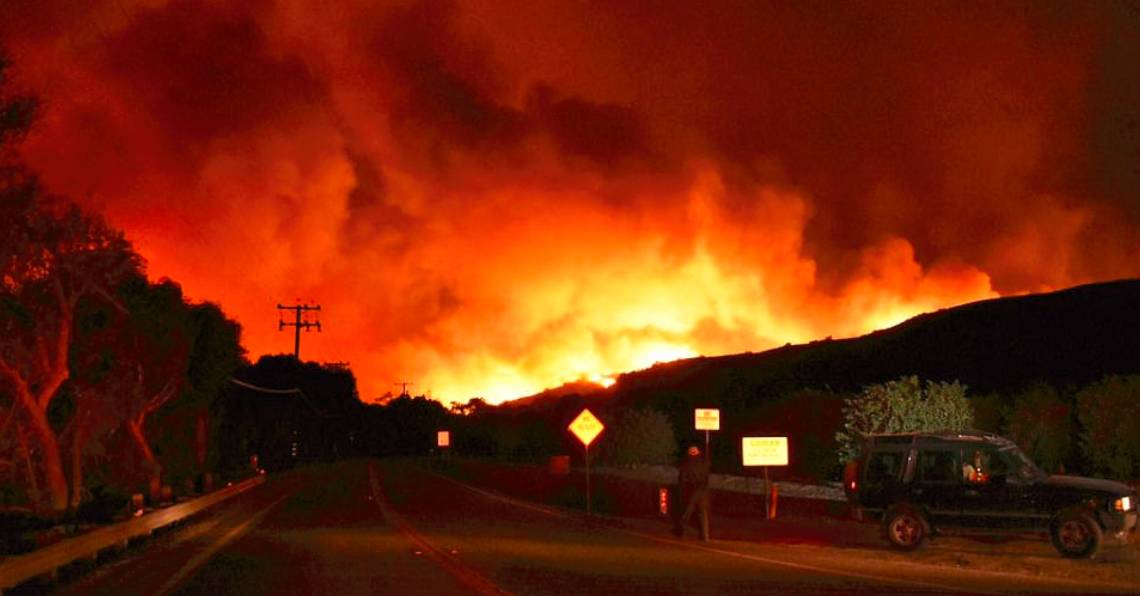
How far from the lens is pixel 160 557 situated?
2527 centimetres

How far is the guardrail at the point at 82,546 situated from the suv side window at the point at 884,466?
14.3m

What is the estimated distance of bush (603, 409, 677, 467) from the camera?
71.8 m

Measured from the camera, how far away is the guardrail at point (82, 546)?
17.9 metres

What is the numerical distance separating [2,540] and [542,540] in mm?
11398

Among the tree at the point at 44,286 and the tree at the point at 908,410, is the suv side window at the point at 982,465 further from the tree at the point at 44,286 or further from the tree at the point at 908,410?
the tree at the point at 44,286

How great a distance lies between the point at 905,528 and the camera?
26719mm

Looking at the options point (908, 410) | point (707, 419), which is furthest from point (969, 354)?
point (707, 419)

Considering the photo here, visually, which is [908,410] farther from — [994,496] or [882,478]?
[994,496]

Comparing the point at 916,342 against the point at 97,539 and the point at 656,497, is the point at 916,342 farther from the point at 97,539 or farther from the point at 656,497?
the point at 97,539

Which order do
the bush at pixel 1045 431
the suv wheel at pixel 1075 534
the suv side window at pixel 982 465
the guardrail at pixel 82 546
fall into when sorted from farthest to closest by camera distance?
the bush at pixel 1045 431
the suv side window at pixel 982 465
the suv wheel at pixel 1075 534
the guardrail at pixel 82 546

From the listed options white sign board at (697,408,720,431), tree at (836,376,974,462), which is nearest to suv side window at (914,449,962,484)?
white sign board at (697,408,720,431)

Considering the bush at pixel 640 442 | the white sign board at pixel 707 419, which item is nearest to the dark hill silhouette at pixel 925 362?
the bush at pixel 640 442

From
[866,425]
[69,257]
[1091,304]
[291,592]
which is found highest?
[1091,304]

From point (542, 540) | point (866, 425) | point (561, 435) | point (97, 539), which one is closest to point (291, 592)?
point (97, 539)
